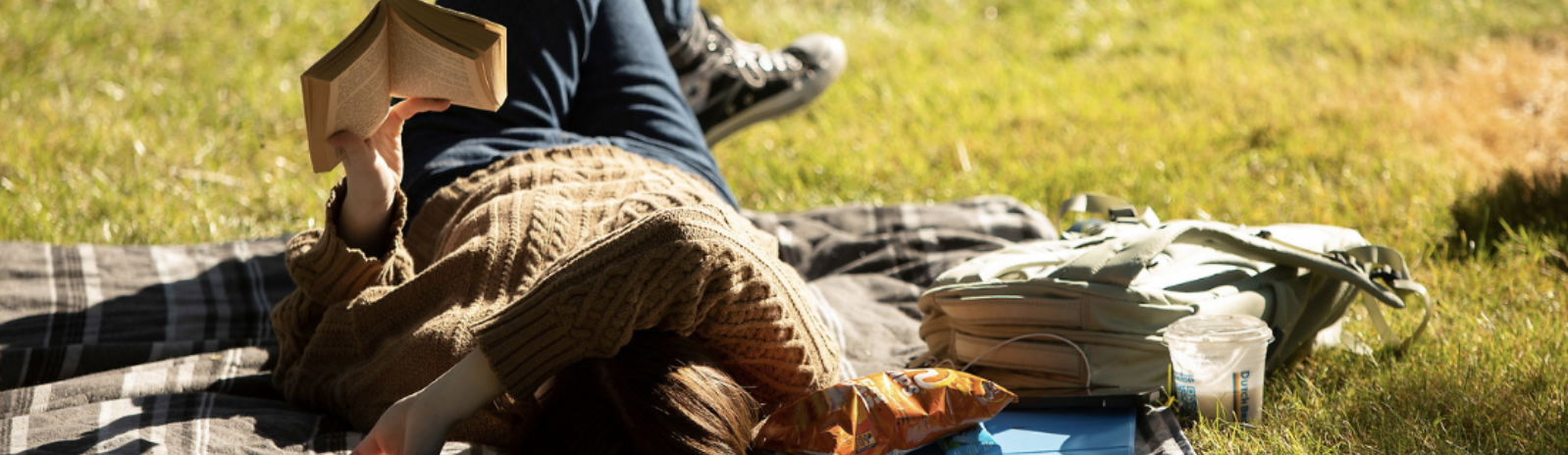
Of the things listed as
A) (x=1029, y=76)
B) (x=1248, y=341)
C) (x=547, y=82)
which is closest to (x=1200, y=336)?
(x=1248, y=341)

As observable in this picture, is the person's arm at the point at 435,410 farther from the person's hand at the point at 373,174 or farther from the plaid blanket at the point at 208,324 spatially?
the person's hand at the point at 373,174

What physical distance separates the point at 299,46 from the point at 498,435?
13.3 feet

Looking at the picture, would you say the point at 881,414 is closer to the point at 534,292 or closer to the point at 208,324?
the point at 534,292

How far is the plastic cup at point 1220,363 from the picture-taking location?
231 centimetres

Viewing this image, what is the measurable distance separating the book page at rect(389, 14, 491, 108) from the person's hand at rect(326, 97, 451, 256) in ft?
0.29

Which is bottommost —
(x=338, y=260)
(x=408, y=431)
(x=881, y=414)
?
(x=881, y=414)

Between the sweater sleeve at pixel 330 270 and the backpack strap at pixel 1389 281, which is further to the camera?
the backpack strap at pixel 1389 281

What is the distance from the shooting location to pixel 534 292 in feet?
6.56

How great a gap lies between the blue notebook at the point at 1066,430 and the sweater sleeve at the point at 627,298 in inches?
21.7

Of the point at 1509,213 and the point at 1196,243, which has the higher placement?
the point at 1196,243

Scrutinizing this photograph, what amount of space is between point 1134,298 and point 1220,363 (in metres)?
0.21

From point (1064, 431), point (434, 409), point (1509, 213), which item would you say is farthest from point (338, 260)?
point (1509, 213)

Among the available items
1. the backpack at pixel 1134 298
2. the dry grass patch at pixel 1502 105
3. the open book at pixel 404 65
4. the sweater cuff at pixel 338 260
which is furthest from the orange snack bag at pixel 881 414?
the dry grass patch at pixel 1502 105

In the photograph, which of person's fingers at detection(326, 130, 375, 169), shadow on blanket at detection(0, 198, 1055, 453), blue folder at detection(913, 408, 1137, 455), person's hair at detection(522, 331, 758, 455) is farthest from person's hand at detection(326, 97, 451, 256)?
blue folder at detection(913, 408, 1137, 455)
